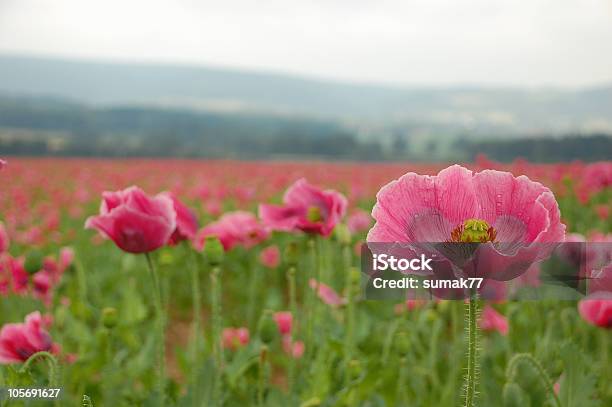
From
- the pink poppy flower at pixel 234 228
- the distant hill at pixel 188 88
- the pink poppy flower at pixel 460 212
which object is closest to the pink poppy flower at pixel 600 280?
the pink poppy flower at pixel 460 212

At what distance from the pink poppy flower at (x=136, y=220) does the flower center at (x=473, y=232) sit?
0.58m

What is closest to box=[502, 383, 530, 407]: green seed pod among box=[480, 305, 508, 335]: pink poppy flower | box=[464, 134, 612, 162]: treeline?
box=[480, 305, 508, 335]: pink poppy flower

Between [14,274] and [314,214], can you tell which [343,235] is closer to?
[314,214]

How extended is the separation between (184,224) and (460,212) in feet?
2.47

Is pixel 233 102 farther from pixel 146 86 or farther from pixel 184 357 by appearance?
pixel 184 357

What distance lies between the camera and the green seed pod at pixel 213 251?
121 centimetres

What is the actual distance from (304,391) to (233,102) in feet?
358

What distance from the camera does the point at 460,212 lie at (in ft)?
2.17

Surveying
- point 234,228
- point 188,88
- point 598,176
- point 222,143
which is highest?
point 188,88

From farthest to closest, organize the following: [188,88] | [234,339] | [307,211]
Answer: [188,88] < [234,339] < [307,211]

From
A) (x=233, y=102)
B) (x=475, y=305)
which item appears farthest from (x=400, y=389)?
(x=233, y=102)

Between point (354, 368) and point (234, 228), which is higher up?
point (234, 228)

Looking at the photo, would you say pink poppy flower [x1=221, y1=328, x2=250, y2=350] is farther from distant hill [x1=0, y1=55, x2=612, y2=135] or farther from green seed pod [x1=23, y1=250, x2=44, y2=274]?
distant hill [x1=0, y1=55, x2=612, y2=135]

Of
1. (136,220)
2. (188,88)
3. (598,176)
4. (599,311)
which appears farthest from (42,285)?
(188,88)
